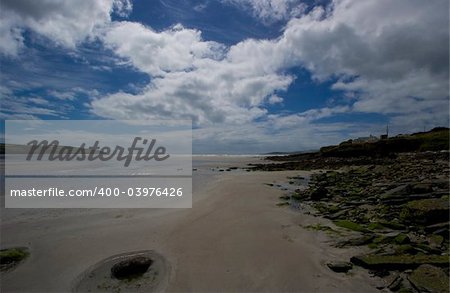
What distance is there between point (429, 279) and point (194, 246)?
16.9 feet

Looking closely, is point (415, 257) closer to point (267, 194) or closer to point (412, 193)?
point (412, 193)

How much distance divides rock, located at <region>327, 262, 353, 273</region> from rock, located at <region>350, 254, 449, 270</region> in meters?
0.25

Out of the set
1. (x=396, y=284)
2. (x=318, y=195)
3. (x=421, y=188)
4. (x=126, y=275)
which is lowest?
(x=126, y=275)

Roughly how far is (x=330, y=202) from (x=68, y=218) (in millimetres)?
10764

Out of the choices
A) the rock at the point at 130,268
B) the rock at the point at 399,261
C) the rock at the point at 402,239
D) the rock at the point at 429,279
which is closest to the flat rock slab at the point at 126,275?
the rock at the point at 130,268

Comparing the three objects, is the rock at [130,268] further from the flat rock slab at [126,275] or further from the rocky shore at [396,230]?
the rocky shore at [396,230]

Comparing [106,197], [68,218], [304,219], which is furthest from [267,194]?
[68,218]

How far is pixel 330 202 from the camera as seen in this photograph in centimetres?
1364

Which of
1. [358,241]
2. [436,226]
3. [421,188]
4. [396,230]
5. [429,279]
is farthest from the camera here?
[421,188]

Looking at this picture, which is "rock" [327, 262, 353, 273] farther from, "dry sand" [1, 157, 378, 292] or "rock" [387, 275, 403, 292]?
"rock" [387, 275, 403, 292]

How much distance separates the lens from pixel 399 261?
605 centimetres

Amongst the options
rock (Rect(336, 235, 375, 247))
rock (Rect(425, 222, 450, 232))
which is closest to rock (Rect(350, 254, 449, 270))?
rock (Rect(336, 235, 375, 247))

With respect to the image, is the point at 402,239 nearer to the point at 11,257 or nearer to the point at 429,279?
the point at 429,279

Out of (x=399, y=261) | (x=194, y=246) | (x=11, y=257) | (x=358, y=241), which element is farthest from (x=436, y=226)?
(x=11, y=257)
